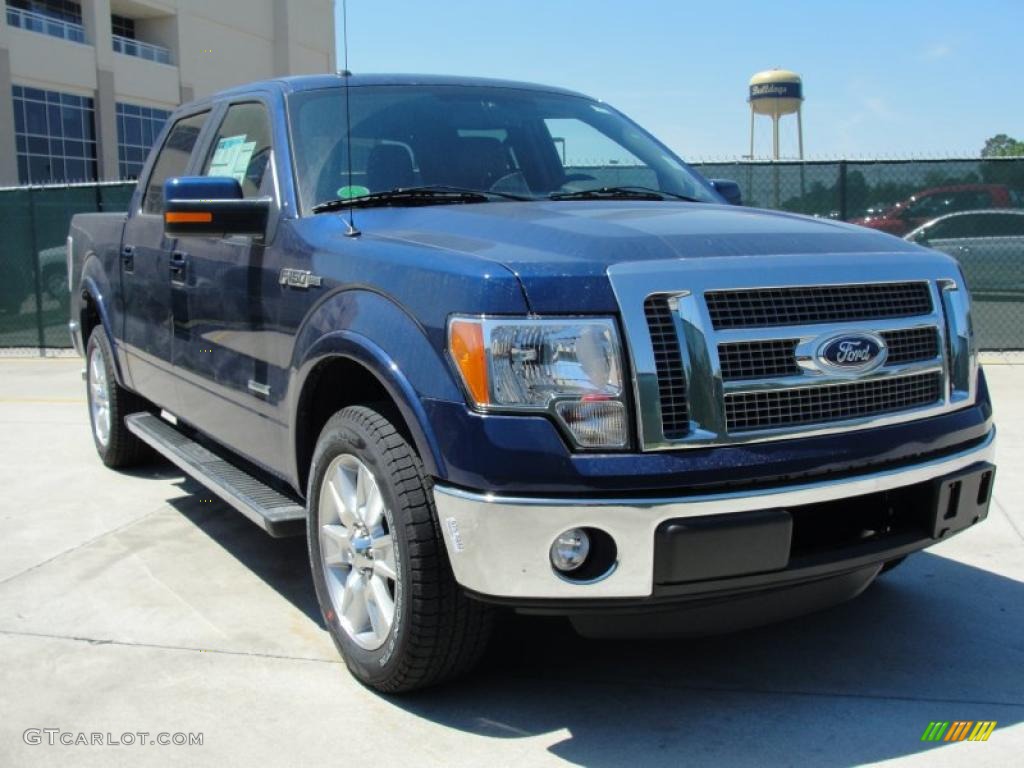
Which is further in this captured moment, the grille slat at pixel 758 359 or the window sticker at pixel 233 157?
the window sticker at pixel 233 157

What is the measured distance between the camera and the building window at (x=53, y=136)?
3809 centimetres

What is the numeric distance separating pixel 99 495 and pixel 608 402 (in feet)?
13.4

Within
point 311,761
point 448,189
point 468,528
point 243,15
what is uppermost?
point 243,15

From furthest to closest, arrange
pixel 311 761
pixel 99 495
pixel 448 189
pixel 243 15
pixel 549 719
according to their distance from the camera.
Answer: pixel 243 15 → pixel 99 495 → pixel 448 189 → pixel 549 719 → pixel 311 761

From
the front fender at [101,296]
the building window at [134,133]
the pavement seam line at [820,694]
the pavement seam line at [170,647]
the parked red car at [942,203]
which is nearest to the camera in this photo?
the pavement seam line at [820,694]

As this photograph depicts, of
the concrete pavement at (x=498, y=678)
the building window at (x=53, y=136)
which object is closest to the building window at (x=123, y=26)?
the building window at (x=53, y=136)

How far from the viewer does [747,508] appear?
2830mm

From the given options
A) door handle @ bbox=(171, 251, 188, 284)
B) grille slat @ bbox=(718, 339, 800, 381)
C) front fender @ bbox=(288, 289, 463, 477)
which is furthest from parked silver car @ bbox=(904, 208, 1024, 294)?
front fender @ bbox=(288, 289, 463, 477)

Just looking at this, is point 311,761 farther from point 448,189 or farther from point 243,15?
point 243,15

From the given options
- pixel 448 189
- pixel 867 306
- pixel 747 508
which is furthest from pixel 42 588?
pixel 867 306

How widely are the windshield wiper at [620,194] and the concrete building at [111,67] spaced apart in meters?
36.7

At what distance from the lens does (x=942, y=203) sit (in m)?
10.4

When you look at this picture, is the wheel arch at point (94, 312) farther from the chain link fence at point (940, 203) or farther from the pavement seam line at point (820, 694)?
the chain link fence at point (940, 203)

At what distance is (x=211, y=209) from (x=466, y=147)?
3.31 feet
